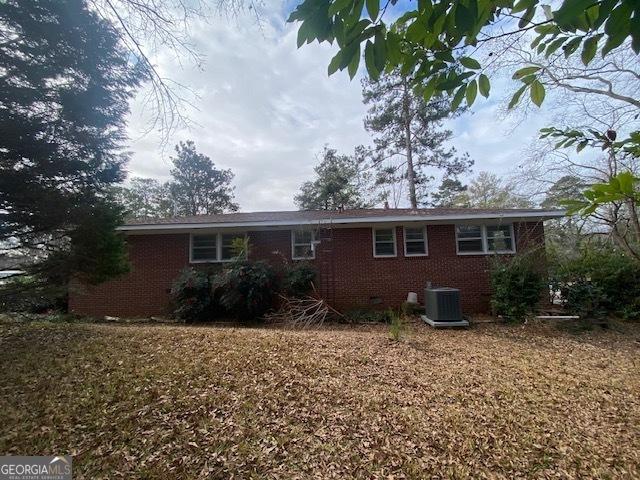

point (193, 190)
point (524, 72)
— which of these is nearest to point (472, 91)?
point (524, 72)

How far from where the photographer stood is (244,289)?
29.4 feet

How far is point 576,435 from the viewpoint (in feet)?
11.1

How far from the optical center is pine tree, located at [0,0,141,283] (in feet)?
17.6

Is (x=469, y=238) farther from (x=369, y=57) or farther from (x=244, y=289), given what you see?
(x=369, y=57)

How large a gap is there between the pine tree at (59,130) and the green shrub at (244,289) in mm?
3067

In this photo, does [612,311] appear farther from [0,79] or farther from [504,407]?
[0,79]

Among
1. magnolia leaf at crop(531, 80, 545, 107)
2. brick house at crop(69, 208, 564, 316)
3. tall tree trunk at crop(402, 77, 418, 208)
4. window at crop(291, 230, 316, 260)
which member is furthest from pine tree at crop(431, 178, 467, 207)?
magnolia leaf at crop(531, 80, 545, 107)

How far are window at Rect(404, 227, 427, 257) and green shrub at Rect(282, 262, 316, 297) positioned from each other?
126 inches

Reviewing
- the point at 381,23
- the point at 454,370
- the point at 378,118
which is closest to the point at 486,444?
the point at 454,370

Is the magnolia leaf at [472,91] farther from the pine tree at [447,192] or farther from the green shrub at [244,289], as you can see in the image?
the pine tree at [447,192]

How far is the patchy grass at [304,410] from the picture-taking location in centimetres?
296

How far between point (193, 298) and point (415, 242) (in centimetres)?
697

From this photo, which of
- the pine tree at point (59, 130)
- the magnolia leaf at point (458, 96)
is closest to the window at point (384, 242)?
the pine tree at point (59, 130)

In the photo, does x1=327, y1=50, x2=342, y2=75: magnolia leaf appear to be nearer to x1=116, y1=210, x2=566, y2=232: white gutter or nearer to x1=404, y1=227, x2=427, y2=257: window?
x1=116, y1=210, x2=566, y2=232: white gutter
